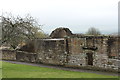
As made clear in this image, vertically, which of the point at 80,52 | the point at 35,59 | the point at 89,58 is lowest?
the point at 35,59

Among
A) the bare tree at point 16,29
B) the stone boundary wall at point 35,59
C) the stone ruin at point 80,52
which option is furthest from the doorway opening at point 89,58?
the bare tree at point 16,29

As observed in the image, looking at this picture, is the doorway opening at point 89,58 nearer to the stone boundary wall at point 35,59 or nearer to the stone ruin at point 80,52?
the stone ruin at point 80,52

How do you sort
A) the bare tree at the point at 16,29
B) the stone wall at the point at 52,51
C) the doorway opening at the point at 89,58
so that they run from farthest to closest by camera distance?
the stone wall at the point at 52,51 → the doorway opening at the point at 89,58 → the bare tree at the point at 16,29

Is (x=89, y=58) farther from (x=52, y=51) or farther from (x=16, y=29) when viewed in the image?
(x=16, y=29)

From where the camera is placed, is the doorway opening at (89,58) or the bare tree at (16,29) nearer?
the bare tree at (16,29)

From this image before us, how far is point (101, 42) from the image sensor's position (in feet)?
58.2

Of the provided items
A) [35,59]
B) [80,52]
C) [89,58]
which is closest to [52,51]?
[35,59]

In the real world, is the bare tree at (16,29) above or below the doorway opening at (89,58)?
above

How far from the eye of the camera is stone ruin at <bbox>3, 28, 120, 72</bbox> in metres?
17.3

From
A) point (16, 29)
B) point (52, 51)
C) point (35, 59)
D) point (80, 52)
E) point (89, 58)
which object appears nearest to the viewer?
point (16, 29)

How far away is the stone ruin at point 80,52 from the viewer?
56.6 feet

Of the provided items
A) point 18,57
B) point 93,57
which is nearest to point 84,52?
point 93,57

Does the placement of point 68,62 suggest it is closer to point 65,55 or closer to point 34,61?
point 65,55

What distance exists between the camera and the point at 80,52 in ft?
63.0
